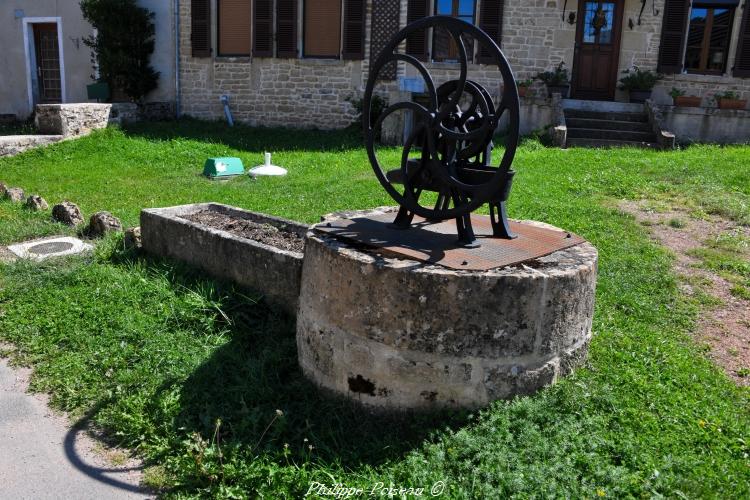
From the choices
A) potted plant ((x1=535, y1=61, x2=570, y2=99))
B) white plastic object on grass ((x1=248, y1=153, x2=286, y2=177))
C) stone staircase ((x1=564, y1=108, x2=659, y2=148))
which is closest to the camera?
white plastic object on grass ((x1=248, y1=153, x2=286, y2=177))

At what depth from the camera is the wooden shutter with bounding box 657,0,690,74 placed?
1366 centimetres

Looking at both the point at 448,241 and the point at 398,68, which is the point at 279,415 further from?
the point at 398,68

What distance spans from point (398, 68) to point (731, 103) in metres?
6.83

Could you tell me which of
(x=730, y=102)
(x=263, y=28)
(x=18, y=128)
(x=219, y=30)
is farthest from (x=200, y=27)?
(x=730, y=102)

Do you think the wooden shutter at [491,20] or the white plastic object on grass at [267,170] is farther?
the wooden shutter at [491,20]

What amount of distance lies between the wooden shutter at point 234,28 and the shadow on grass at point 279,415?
12.1 metres

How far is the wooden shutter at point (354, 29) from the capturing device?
1440 cm

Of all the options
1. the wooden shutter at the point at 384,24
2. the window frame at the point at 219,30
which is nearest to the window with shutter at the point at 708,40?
the wooden shutter at the point at 384,24

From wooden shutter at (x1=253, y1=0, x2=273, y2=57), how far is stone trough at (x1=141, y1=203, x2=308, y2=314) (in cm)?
941

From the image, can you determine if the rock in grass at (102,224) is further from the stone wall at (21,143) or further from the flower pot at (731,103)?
the flower pot at (731,103)

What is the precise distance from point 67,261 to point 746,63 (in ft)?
45.1

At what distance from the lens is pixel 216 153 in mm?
11812

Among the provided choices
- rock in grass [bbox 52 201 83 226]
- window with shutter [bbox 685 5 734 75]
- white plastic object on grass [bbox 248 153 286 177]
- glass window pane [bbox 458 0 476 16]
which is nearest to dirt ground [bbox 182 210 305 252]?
rock in grass [bbox 52 201 83 226]

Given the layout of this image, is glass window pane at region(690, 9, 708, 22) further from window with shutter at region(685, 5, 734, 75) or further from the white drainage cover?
the white drainage cover
